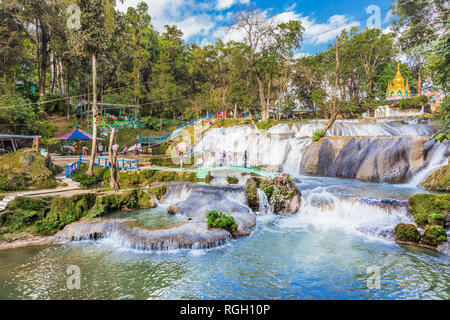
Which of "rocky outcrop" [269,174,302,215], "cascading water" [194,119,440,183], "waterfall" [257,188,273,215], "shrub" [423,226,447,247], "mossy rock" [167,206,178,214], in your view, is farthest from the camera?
"cascading water" [194,119,440,183]

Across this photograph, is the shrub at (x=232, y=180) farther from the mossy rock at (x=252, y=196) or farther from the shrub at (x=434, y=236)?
the shrub at (x=434, y=236)

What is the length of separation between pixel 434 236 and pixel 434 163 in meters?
7.91

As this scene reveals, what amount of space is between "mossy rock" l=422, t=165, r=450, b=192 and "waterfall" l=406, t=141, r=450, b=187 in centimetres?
44

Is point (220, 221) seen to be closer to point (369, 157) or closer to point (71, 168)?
point (369, 157)

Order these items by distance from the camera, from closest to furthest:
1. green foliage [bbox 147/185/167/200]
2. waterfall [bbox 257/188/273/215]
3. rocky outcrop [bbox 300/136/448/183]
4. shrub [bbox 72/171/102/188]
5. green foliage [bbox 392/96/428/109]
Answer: waterfall [bbox 257/188/273/215]
green foliage [bbox 147/185/167/200]
rocky outcrop [bbox 300/136/448/183]
shrub [bbox 72/171/102/188]
green foliage [bbox 392/96/428/109]

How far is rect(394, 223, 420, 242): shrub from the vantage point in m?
9.02

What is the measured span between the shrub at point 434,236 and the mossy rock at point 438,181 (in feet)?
18.2

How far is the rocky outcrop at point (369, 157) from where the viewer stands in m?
15.3

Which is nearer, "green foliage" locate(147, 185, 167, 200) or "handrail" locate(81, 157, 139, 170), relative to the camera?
"green foliage" locate(147, 185, 167, 200)

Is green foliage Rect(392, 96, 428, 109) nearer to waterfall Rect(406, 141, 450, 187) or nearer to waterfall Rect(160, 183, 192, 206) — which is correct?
waterfall Rect(406, 141, 450, 187)

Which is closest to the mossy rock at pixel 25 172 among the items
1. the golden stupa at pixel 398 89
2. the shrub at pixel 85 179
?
the shrub at pixel 85 179

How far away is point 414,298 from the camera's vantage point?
20.3ft

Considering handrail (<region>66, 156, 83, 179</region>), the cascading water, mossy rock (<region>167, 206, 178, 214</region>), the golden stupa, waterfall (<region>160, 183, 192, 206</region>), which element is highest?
the golden stupa

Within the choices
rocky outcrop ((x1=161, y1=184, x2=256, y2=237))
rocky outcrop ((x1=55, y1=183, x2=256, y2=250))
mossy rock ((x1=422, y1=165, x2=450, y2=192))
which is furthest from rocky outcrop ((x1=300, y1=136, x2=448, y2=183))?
rocky outcrop ((x1=55, y1=183, x2=256, y2=250))
